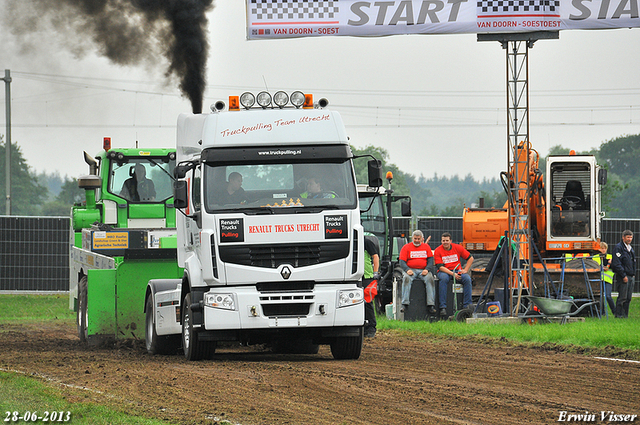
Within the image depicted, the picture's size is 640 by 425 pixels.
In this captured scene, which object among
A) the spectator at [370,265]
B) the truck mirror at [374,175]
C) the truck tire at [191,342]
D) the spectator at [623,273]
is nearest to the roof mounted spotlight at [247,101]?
the truck mirror at [374,175]

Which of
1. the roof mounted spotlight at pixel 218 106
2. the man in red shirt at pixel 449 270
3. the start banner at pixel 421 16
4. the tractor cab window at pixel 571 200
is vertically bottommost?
the man in red shirt at pixel 449 270

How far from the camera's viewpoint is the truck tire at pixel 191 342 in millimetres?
12477

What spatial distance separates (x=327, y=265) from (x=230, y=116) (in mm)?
2371

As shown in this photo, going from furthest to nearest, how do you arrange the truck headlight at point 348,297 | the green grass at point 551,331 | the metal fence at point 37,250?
the metal fence at point 37,250 < the green grass at point 551,331 < the truck headlight at point 348,297

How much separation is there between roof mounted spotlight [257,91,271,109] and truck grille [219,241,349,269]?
227 centimetres

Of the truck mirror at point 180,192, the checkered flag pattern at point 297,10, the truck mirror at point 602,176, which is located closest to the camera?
the truck mirror at point 180,192

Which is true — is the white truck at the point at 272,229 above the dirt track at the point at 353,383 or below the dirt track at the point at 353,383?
above

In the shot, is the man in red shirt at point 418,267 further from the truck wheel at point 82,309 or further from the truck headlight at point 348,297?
the truck headlight at point 348,297

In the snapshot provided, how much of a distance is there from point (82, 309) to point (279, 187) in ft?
19.8

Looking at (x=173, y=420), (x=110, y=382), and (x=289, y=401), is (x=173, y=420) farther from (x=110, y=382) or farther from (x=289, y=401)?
(x=110, y=382)

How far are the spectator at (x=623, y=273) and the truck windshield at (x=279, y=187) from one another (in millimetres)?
10863

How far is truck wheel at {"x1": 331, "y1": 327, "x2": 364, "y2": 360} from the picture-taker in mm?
12883

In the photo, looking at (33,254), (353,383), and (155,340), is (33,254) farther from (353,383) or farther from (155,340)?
(353,383)

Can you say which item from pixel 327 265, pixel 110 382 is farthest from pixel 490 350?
pixel 110 382
